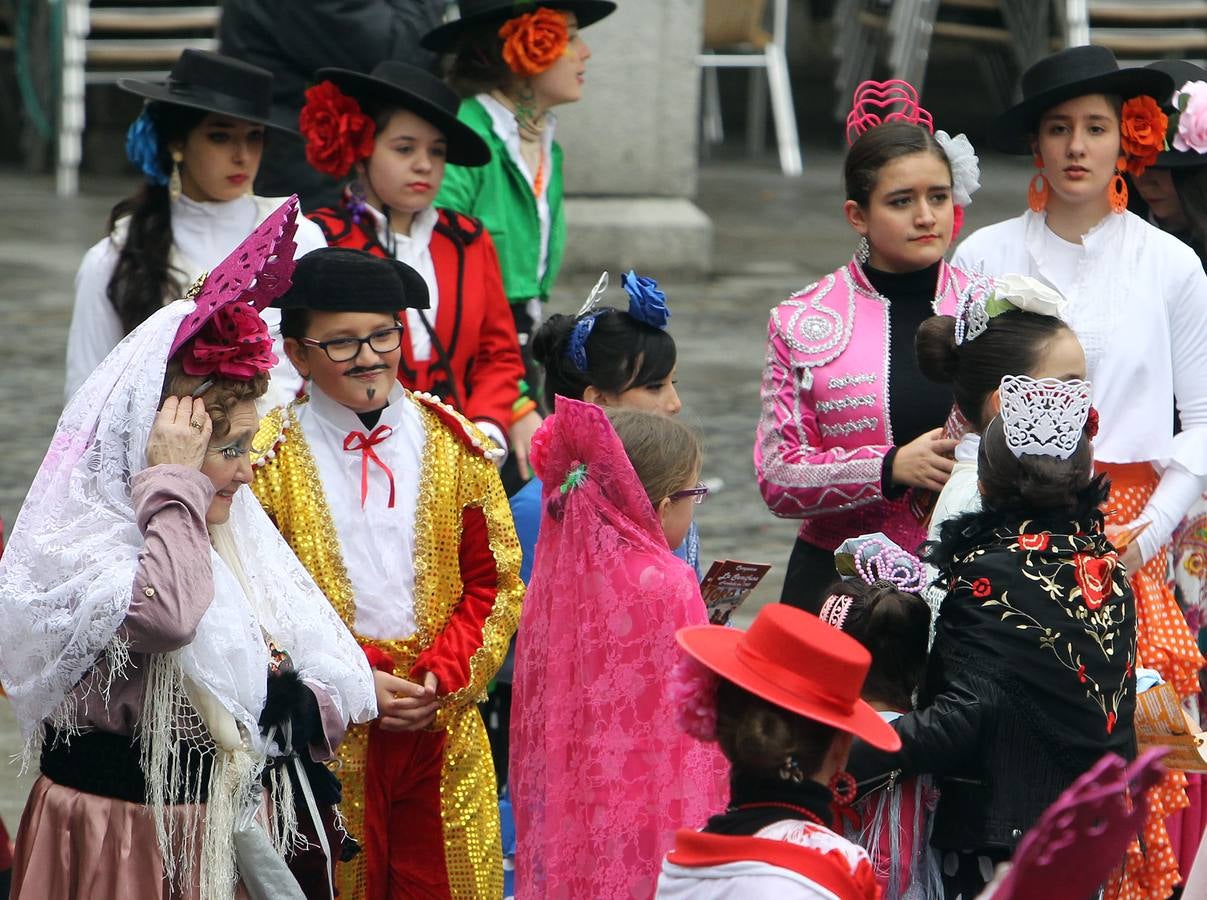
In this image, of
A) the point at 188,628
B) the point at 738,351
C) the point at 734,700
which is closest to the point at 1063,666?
the point at 734,700

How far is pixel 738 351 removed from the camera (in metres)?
9.65

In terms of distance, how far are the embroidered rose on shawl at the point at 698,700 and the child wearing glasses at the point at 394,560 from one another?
45.7 inches

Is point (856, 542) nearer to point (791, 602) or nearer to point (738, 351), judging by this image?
point (791, 602)

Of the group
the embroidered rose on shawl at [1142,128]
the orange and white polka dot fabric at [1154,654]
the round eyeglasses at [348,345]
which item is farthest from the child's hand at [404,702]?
the embroidered rose on shawl at [1142,128]

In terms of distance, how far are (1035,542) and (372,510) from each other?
4.55ft

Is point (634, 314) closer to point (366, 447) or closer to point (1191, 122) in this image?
point (366, 447)

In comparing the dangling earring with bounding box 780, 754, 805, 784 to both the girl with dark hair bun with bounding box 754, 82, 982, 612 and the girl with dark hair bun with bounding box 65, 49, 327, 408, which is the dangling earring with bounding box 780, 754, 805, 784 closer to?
the girl with dark hair bun with bounding box 754, 82, 982, 612

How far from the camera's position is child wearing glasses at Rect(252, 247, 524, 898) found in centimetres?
388

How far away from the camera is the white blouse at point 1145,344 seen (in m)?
4.31

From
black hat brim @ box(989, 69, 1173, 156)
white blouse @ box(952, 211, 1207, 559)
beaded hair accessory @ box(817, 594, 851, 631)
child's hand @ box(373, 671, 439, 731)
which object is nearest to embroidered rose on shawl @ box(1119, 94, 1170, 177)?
black hat brim @ box(989, 69, 1173, 156)

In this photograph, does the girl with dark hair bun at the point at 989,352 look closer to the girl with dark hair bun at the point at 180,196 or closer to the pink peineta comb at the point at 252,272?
the pink peineta comb at the point at 252,272

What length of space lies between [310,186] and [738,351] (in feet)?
12.5

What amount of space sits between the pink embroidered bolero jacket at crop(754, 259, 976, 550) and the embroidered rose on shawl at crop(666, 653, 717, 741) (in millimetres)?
1472

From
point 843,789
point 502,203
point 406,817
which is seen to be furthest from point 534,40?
point 843,789
